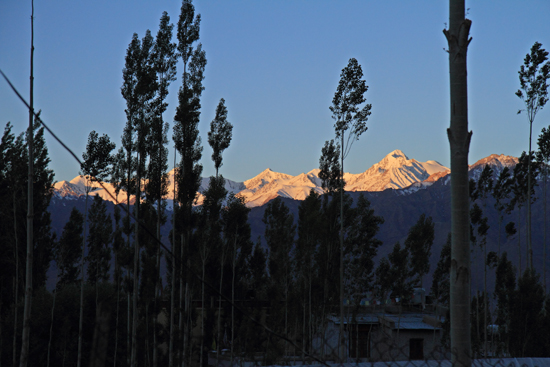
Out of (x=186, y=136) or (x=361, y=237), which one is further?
(x=361, y=237)

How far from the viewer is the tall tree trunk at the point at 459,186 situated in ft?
12.0

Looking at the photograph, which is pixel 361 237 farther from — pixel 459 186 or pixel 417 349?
pixel 459 186

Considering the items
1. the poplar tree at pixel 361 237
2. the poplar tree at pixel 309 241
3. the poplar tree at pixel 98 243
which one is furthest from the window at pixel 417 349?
the poplar tree at pixel 98 243

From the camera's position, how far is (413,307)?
50031 millimetres

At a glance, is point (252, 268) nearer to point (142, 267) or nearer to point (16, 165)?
point (142, 267)

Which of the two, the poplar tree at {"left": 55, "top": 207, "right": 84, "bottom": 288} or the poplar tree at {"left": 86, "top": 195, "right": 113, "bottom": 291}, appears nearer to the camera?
the poplar tree at {"left": 55, "top": 207, "right": 84, "bottom": 288}

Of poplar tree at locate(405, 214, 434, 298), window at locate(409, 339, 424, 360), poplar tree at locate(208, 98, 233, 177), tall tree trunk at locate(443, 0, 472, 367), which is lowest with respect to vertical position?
window at locate(409, 339, 424, 360)

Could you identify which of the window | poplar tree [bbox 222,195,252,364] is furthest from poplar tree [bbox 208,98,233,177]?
the window

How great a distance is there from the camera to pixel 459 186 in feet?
12.5

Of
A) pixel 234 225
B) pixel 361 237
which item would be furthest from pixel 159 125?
pixel 361 237

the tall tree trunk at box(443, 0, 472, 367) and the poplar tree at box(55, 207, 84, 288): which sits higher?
the tall tree trunk at box(443, 0, 472, 367)

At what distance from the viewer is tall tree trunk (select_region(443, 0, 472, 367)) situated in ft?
12.0

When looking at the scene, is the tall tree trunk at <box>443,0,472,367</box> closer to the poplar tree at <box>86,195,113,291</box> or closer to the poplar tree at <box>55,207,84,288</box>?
the poplar tree at <box>55,207,84,288</box>

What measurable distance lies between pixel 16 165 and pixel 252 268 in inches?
933
